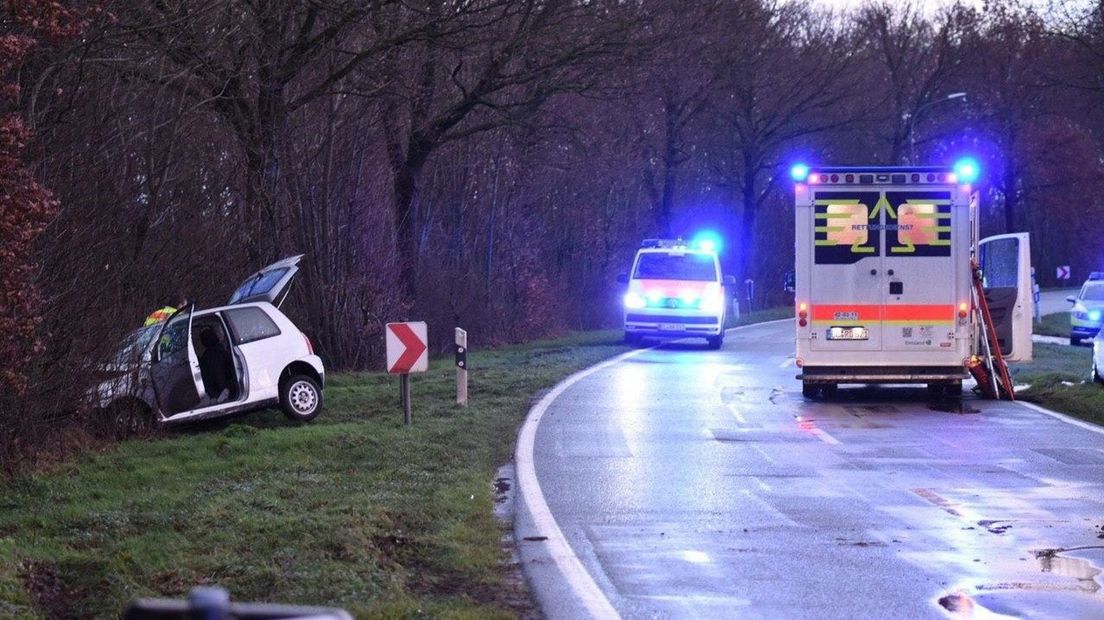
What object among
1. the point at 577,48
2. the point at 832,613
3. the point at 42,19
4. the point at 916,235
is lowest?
the point at 832,613

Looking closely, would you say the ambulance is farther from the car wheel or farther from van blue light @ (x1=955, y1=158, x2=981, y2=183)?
the car wheel

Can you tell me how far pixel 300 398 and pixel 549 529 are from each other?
7396 mm

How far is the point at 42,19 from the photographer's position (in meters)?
10.1

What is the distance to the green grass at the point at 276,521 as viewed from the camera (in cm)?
759

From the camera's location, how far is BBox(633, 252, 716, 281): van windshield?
32656mm

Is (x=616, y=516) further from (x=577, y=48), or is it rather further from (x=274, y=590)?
(x=577, y=48)

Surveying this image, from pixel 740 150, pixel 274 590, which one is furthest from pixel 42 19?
pixel 740 150

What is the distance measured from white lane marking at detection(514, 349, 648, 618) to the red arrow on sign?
57.5 inches

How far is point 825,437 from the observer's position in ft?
50.9

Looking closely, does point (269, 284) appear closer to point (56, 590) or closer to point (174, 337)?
point (174, 337)

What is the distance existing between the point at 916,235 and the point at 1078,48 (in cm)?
1466

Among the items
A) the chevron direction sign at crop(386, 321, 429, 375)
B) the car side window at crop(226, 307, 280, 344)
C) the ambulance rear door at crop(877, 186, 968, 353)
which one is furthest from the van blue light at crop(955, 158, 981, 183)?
the car side window at crop(226, 307, 280, 344)

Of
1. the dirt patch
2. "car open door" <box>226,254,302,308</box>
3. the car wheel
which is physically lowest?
the dirt patch

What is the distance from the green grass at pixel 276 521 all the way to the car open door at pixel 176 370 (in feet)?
1.78
